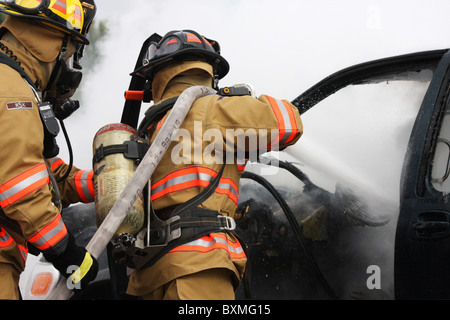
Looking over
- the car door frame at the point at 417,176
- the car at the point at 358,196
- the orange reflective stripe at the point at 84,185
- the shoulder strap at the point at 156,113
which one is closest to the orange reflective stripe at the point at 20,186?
the shoulder strap at the point at 156,113

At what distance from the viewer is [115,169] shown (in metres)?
2.44

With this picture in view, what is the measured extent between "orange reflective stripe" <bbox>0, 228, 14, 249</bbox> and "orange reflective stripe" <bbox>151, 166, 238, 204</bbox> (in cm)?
65

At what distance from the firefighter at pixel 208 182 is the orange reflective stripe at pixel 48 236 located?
0.48 metres

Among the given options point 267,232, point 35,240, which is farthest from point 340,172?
point 35,240

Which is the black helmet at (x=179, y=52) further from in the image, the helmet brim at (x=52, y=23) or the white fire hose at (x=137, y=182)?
the helmet brim at (x=52, y=23)

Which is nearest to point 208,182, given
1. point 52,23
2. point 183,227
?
point 183,227

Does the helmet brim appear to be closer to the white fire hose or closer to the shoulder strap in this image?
the shoulder strap

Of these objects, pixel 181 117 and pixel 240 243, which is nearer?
pixel 181 117

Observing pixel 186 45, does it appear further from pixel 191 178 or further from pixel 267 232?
pixel 267 232

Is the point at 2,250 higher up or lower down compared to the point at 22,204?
lower down

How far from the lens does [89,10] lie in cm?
271

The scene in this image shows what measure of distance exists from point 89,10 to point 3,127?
1019 mm

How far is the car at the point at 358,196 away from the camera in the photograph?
7.46 feet

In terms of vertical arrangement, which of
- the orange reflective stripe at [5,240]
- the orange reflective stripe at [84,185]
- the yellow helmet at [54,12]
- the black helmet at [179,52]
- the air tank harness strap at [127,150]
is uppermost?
the yellow helmet at [54,12]
